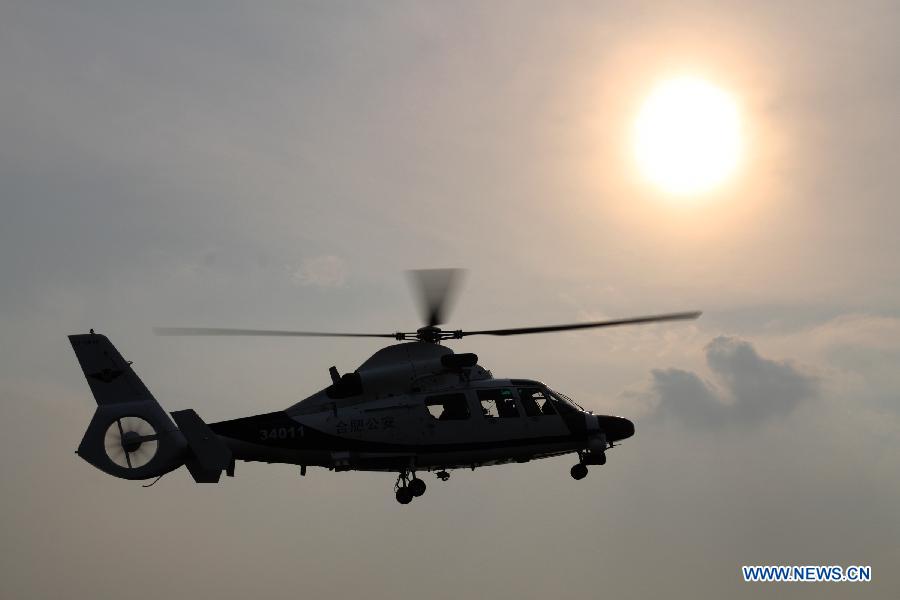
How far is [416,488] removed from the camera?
43.4 metres

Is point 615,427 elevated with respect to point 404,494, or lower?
elevated

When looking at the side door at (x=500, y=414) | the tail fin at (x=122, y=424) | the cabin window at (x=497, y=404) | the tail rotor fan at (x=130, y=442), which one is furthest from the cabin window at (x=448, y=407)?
the tail rotor fan at (x=130, y=442)

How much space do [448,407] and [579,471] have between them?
588 cm

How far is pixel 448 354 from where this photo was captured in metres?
44.9

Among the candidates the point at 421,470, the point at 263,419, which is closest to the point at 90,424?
the point at 263,419

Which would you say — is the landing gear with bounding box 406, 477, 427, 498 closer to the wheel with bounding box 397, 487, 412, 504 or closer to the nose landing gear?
the wheel with bounding box 397, 487, 412, 504

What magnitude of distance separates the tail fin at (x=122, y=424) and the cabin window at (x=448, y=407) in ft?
30.6

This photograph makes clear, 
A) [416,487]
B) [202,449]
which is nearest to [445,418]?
[416,487]

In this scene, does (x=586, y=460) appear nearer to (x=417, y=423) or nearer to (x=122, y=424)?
(x=417, y=423)

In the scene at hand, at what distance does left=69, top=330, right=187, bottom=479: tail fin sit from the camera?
4053cm

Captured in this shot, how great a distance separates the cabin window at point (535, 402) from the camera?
4506 centimetres

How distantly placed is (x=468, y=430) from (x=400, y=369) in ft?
11.5

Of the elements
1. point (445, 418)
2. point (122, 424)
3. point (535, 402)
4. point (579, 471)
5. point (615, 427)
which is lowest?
point (122, 424)

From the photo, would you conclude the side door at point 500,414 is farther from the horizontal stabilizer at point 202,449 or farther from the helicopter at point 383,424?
the horizontal stabilizer at point 202,449
